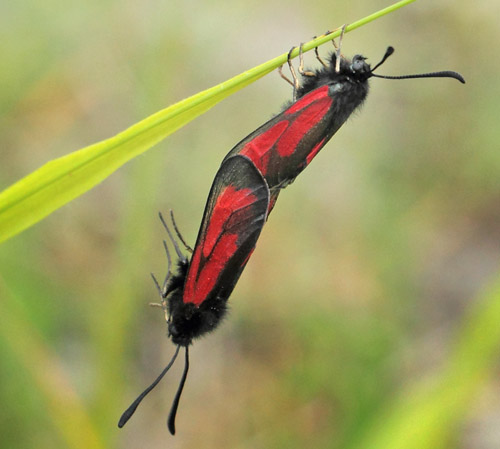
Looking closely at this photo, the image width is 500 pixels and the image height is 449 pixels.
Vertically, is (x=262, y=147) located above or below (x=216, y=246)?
above

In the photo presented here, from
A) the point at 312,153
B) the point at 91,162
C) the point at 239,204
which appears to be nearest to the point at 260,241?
the point at 312,153

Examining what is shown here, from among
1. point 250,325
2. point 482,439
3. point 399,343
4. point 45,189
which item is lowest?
point 482,439

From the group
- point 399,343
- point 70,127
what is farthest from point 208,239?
point 70,127

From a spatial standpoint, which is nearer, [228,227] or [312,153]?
[228,227]

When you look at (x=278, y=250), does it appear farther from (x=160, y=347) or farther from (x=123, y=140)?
(x=123, y=140)

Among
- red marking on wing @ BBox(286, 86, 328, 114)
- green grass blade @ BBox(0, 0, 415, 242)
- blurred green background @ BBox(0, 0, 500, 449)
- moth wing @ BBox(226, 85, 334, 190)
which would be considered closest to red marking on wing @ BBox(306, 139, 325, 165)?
moth wing @ BBox(226, 85, 334, 190)

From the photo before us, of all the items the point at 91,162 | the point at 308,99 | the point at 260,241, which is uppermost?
the point at 91,162

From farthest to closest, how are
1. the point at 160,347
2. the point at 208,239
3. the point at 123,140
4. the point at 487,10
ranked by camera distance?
the point at 487,10
the point at 160,347
the point at 208,239
the point at 123,140

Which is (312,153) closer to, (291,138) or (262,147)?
(291,138)
